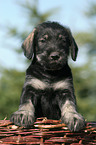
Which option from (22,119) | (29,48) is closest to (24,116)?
(22,119)

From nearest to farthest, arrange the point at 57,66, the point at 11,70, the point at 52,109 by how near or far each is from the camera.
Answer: the point at 57,66, the point at 52,109, the point at 11,70

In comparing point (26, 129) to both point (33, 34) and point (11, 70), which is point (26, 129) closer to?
point (33, 34)

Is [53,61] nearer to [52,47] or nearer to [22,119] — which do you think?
[52,47]

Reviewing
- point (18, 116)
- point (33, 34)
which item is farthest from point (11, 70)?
point (18, 116)

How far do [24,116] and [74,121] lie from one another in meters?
0.47

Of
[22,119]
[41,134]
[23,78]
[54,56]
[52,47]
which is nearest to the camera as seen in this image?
[41,134]

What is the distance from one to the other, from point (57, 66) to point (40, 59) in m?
0.28

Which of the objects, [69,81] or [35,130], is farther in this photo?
[69,81]

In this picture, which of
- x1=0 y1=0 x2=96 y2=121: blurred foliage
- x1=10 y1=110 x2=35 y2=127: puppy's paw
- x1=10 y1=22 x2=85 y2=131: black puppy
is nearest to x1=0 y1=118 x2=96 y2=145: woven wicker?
x1=10 y1=110 x2=35 y2=127: puppy's paw

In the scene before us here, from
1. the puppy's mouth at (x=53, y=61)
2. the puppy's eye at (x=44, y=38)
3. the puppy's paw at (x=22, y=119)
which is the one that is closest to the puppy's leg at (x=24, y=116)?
the puppy's paw at (x=22, y=119)

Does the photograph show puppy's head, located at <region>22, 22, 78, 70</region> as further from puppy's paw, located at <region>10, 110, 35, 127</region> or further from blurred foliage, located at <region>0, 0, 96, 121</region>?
blurred foliage, located at <region>0, 0, 96, 121</region>

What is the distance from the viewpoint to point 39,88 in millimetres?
3092

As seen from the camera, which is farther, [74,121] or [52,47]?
[52,47]

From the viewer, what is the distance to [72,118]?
2.41 metres
